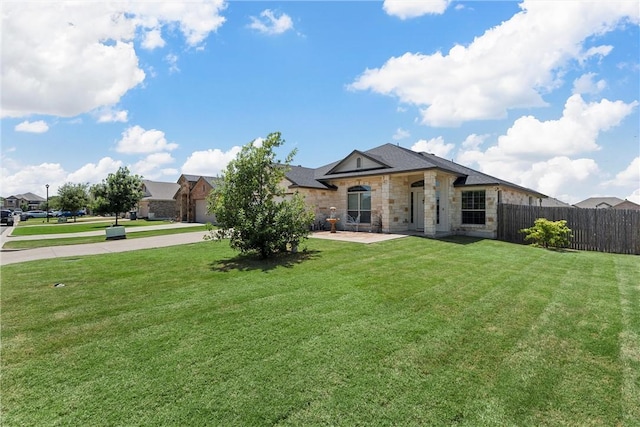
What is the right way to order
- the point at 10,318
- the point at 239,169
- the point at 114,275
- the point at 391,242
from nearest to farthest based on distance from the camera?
the point at 10,318 → the point at 114,275 → the point at 239,169 → the point at 391,242

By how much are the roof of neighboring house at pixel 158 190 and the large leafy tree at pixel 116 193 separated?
12931 mm

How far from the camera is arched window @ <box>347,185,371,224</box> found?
17.6m

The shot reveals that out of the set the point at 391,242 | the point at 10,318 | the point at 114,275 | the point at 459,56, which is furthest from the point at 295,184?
the point at 10,318

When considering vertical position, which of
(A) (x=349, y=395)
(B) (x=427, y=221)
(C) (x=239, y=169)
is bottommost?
(A) (x=349, y=395)

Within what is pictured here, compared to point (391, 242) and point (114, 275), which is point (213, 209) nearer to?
point (114, 275)

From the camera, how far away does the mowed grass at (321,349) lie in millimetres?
2977

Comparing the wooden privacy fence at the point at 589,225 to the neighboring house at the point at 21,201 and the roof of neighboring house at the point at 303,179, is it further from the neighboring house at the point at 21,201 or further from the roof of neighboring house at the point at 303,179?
the neighboring house at the point at 21,201

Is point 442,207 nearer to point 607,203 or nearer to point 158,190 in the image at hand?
point 158,190

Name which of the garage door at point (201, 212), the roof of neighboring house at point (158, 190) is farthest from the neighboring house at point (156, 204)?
the garage door at point (201, 212)

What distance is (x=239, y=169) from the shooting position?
32.9 feet

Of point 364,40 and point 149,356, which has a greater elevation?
point 364,40

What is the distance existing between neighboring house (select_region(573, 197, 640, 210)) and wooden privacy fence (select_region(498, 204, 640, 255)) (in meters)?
53.4

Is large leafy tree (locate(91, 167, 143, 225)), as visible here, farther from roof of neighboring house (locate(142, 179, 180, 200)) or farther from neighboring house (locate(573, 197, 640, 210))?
neighboring house (locate(573, 197, 640, 210))

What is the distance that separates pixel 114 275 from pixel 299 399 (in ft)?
23.9
